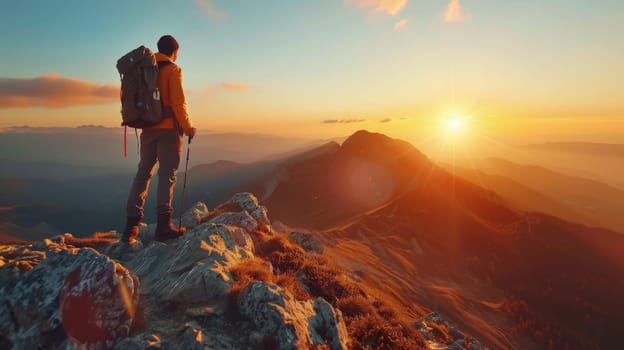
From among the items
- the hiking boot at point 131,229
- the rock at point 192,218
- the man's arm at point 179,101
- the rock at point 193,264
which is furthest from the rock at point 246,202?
the man's arm at point 179,101

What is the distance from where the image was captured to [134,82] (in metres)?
6.71

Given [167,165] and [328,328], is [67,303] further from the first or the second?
[328,328]

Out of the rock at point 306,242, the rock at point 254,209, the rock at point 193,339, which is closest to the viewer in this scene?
the rock at point 193,339

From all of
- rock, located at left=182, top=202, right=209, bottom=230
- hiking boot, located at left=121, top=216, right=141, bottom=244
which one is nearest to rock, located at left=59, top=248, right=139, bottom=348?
hiking boot, located at left=121, top=216, right=141, bottom=244

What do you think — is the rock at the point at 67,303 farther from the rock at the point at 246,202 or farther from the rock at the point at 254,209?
the rock at the point at 246,202

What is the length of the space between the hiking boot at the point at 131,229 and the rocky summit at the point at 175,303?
0.77 feet

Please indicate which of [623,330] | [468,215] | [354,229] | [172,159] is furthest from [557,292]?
[172,159]

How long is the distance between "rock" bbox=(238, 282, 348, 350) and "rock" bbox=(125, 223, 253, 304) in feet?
2.69

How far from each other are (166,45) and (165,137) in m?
2.19

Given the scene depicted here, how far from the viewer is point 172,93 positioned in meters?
7.09

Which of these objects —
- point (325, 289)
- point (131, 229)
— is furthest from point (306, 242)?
point (131, 229)

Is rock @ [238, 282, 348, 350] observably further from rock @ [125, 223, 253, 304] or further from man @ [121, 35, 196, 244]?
man @ [121, 35, 196, 244]

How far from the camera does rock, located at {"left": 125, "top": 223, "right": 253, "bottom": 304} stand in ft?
19.7

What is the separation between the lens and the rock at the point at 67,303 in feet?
13.5
